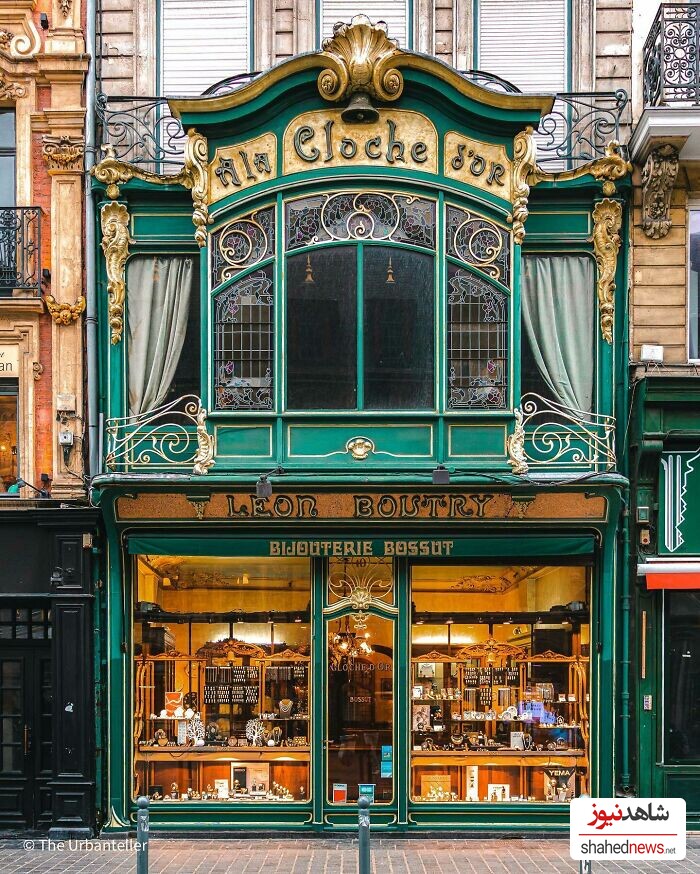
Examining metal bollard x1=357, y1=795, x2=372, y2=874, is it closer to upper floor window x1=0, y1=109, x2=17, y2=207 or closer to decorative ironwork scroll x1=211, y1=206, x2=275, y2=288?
decorative ironwork scroll x1=211, y1=206, x2=275, y2=288

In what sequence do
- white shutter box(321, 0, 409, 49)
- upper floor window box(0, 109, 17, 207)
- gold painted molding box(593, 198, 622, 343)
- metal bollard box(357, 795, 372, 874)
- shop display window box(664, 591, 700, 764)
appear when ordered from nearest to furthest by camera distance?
metal bollard box(357, 795, 372, 874) < shop display window box(664, 591, 700, 764) < gold painted molding box(593, 198, 622, 343) < upper floor window box(0, 109, 17, 207) < white shutter box(321, 0, 409, 49)

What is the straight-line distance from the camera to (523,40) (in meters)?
14.5

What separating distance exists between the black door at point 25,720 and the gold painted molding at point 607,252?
8.30 metres

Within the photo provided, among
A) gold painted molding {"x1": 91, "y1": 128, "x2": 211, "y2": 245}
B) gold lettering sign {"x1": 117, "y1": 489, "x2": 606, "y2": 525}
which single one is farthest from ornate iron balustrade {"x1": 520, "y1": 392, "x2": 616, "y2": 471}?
gold painted molding {"x1": 91, "y1": 128, "x2": 211, "y2": 245}

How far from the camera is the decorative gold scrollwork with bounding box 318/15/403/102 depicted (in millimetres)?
12789

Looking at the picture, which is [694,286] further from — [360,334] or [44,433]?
[44,433]

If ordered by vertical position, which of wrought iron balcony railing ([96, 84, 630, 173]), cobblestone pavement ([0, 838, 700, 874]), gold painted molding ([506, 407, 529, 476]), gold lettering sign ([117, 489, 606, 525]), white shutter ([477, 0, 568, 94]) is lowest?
cobblestone pavement ([0, 838, 700, 874])

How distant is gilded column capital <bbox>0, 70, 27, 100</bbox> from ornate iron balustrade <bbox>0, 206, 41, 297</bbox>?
5.16 feet

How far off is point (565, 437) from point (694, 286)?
9.25 ft

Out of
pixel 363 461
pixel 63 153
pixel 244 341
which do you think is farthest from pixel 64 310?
pixel 363 461

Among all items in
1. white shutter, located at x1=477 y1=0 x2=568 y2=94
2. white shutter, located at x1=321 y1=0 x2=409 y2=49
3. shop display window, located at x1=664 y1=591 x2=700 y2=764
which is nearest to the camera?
shop display window, located at x1=664 y1=591 x2=700 y2=764

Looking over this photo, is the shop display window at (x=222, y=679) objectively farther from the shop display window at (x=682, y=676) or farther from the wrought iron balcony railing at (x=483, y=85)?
the wrought iron balcony railing at (x=483, y=85)

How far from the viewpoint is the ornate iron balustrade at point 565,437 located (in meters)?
13.3

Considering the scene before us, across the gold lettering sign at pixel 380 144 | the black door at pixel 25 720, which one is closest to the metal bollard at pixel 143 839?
the black door at pixel 25 720
